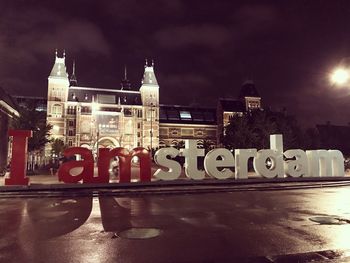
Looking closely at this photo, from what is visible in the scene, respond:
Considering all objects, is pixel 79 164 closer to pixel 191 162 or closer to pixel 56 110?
pixel 191 162

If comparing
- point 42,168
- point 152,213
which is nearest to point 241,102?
point 42,168

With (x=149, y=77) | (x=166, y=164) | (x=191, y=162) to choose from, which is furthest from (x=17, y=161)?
(x=149, y=77)

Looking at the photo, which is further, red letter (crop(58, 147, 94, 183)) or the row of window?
the row of window

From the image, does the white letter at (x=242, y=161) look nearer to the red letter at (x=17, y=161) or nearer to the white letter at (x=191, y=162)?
the white letter at (x=191, y=162)

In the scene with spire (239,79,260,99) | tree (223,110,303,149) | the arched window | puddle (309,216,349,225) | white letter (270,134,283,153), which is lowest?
puddle (309,216,349,225)

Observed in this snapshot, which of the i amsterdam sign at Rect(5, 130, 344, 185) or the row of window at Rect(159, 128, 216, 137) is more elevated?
the row of window at Rect(159, 128, 216, 137)

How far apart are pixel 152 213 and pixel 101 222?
5.65 ft

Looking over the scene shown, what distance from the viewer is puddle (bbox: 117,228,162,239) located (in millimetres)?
6477

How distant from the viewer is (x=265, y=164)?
19.8 metres

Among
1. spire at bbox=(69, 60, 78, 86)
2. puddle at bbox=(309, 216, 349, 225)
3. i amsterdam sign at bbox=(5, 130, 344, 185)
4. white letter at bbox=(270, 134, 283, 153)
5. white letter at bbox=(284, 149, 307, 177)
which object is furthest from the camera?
spire at bbox=(69, 60, 78, 86)

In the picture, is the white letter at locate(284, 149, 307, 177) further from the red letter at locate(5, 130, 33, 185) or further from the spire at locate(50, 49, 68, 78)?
the spire at locate(50, 49, 68, 78)

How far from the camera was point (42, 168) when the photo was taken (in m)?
30.4

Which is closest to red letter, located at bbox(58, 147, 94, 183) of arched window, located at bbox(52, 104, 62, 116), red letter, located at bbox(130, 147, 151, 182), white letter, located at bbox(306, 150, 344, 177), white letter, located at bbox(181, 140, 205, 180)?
red letter, located at bbox(130, 147, 151, 182)

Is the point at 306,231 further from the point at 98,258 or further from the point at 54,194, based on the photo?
the point at 54,194
